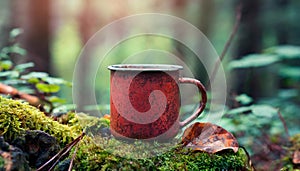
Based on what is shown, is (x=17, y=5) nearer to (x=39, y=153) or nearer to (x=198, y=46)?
(x=198, y=46)

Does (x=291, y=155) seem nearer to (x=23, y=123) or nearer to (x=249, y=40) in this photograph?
(x=23, y=123)

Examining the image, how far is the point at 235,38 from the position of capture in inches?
232

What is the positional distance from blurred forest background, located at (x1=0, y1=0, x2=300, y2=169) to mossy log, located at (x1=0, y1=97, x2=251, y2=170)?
1.28m

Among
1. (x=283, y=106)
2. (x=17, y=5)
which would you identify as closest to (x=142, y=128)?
(x=283, y=106)

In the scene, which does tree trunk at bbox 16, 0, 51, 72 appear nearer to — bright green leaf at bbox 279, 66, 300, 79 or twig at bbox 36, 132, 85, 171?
twig at bbox 36, 132, 85, 171

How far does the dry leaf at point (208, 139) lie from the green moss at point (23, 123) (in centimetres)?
54

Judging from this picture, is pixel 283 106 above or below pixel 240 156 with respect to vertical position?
below

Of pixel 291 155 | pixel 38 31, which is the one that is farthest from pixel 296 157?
pixel 38 31

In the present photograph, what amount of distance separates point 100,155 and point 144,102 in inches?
10.9

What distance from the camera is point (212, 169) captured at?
119 cm

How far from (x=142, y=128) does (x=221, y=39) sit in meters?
6.05

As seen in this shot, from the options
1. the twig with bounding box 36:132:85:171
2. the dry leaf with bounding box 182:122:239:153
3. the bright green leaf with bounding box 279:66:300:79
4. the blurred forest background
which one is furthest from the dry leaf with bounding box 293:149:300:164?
the bright green leaf with bounding box 279:66:300:79

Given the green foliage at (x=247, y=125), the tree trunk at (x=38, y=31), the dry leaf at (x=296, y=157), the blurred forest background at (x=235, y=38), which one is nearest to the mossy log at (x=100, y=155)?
the dry leaf at (x=296, y=157)

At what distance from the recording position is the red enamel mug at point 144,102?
121cm
